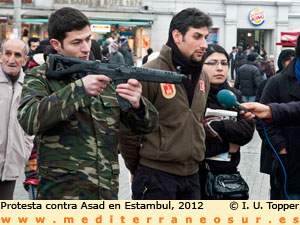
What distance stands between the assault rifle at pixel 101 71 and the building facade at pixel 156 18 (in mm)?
27236

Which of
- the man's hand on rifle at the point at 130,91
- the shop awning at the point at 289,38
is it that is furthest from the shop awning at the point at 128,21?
the man's hand on rifle at the point at 130,91

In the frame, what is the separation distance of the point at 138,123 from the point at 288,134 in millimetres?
1499

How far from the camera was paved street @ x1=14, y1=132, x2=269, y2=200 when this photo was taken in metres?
7.46

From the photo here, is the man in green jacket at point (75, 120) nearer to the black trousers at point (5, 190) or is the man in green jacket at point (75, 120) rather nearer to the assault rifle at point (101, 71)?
the assault rifle at point (101, 71)

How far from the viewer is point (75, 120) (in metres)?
3.28

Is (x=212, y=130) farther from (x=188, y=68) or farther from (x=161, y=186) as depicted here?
(x=161, y=186)

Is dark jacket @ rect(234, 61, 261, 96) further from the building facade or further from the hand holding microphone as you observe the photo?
the building facade

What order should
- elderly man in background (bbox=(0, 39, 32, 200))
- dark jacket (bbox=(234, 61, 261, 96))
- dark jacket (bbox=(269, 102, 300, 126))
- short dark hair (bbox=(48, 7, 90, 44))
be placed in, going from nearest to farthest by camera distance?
short dark hair (bbox=(48, 7, 90, 44))
dark jacket (bbox=(269, 102, 300, 126))
elderly man in background (bbox=(0, 39, 32, 200))
dark jacket (bbox=(234, 61, 261, 96))

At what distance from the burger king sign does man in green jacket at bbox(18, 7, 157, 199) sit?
33.2m

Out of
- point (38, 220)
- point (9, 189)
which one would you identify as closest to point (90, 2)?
point (9, 189)

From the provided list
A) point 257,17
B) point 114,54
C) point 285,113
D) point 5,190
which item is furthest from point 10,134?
point 257,17

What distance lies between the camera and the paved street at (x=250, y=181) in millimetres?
7465

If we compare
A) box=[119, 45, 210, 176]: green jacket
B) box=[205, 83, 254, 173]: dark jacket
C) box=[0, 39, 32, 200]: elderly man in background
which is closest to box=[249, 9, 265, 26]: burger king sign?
box=[0, 39, 32, 200]: elderly man in background

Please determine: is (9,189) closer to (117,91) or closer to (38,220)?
(38,220)
